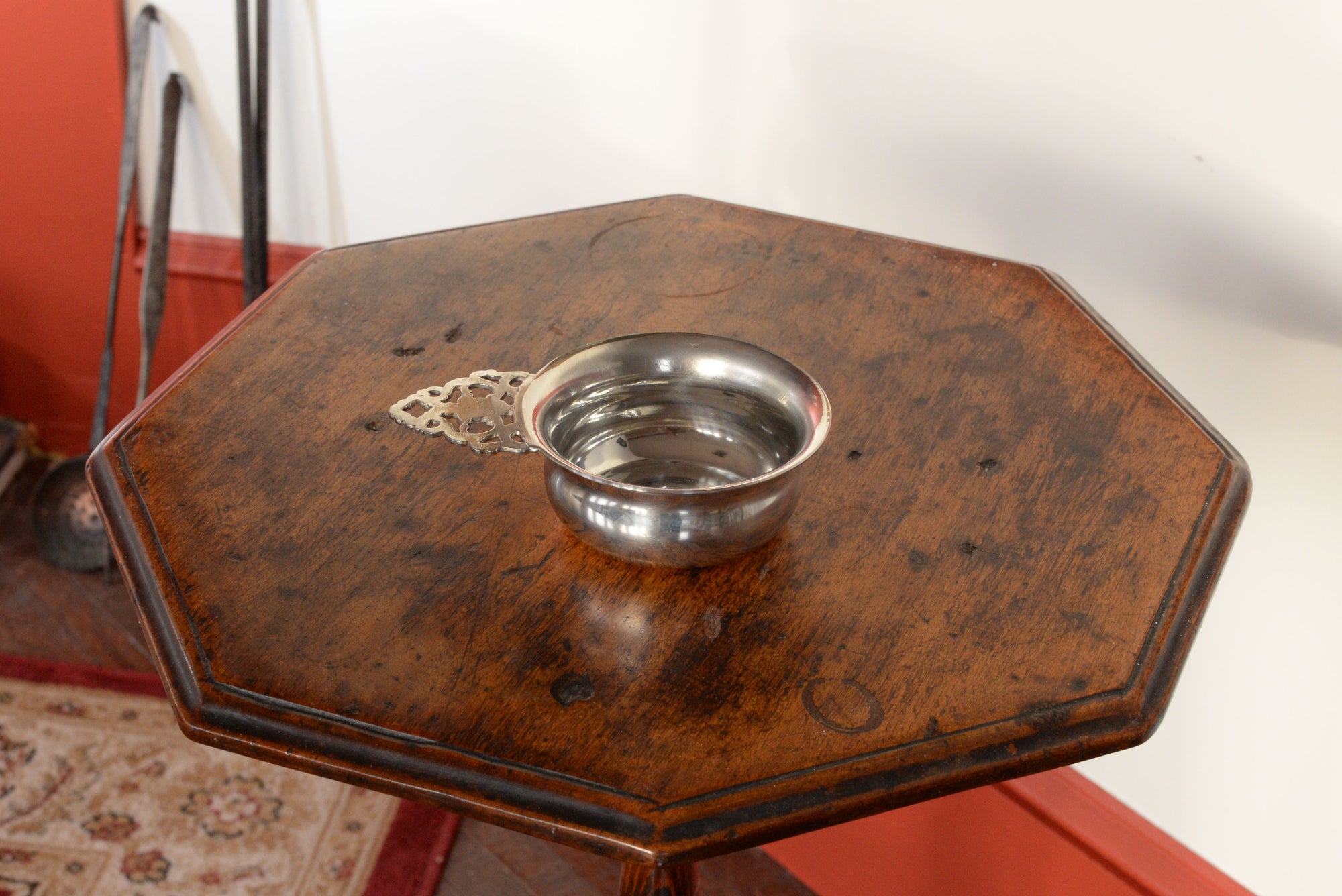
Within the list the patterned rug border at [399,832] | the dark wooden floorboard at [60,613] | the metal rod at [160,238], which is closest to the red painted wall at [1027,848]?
the patterned rug border at [399,832]

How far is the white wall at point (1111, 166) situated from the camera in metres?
1.20

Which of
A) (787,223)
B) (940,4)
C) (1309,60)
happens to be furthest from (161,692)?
(1309,60)

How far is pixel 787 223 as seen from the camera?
132 cm

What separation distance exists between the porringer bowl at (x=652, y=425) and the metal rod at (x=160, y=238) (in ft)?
4.60

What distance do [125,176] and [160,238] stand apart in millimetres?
127

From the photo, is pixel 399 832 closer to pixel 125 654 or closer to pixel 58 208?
pixel 125 654

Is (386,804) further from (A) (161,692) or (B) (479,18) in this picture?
(B) (479,18)

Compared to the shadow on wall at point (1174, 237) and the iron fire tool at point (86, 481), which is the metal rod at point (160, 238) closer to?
the iron fire tool at point (86, 481)

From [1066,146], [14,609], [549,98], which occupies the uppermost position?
[1066,146]

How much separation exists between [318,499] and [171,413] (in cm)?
18

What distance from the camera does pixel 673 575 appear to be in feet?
2.65

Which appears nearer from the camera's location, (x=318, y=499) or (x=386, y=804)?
(x=318, y=499)

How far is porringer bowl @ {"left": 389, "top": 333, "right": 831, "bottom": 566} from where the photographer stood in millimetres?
778

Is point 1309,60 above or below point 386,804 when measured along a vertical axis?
above
